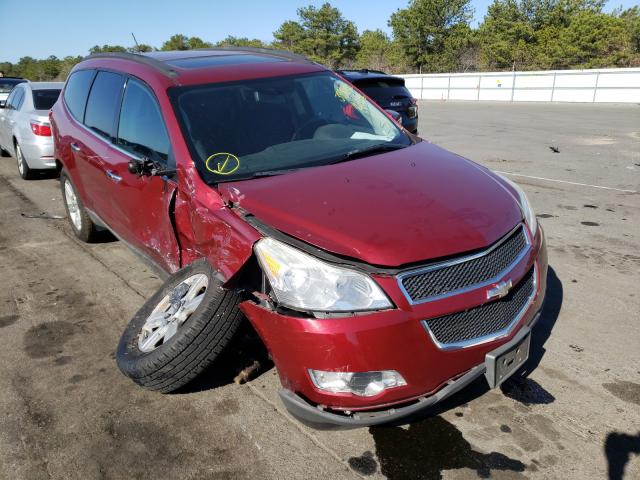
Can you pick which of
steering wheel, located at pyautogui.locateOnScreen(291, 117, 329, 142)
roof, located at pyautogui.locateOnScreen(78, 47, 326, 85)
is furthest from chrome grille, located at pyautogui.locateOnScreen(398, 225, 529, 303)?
roof, located at pyautogui.locateOnScreen(78, 47, 326, 85)

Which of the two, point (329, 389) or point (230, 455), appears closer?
point (329, 389)

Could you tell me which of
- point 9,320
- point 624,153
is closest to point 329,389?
point 9,320

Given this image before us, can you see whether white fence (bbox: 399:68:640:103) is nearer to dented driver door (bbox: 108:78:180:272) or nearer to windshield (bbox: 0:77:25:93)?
windshield (bbox: 0:77:25:93)

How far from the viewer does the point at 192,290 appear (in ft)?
10.00

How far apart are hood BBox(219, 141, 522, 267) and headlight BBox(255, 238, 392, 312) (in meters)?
0.09

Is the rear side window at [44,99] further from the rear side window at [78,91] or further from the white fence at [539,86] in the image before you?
the white fence at [539,86]

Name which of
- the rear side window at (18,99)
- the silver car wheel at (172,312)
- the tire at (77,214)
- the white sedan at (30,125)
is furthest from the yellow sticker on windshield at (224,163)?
the rear side window at (18,99)

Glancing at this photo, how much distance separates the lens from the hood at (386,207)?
240 centimetres

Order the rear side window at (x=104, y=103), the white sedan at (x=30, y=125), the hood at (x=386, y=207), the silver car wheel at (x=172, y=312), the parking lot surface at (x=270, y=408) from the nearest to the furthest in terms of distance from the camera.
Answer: the hood at (x=386, y=207), the parking lot surface at (x=270, y=408), the silver car wheel at (x=172, y=312), the rear side window at (x=104, y=103), the white sedan at (x=30, y=125)

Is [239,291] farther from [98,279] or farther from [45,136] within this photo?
[45,136]

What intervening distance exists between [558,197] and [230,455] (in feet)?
19.2

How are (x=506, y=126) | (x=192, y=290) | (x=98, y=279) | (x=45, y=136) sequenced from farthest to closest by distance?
(x=506, y=126), (x=45, y=136), (x=98, y=279), (x=192, y=290)

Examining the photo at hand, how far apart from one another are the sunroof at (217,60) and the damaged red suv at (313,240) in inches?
1.0

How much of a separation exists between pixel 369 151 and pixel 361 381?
1637mm
